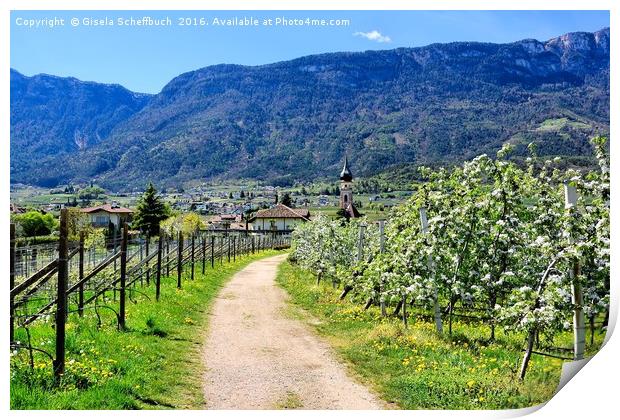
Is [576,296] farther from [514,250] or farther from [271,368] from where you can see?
[271,368]

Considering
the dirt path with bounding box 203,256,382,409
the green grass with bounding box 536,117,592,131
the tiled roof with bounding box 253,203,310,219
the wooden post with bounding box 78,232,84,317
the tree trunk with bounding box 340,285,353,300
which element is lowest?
the dirt path with bounding box 203,256,382,409

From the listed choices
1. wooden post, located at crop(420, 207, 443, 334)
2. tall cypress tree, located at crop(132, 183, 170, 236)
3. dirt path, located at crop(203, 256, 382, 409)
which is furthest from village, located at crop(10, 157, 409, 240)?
wooden post, located at crop(420, 207, 443, 334)

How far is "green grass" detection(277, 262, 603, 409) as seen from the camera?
759 cm

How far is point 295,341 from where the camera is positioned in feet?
38.2

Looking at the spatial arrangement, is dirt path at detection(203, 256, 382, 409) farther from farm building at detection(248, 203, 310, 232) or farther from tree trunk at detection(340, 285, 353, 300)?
farm building at detection(248, 203, 310, 232)

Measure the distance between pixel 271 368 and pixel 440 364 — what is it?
2618mm

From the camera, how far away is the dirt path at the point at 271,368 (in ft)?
25.3

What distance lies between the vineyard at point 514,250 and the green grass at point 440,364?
19 cm

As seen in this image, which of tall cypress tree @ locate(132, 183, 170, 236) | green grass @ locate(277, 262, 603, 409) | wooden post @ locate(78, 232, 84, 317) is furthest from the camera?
tall cypress tree @ locate(132, 183, 170, 236)

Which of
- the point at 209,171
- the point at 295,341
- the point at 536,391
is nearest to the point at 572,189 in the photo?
the point at 536,391

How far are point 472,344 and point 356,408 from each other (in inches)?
132

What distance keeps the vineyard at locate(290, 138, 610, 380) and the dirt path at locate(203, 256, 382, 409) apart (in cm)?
199

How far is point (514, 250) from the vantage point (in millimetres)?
10070
